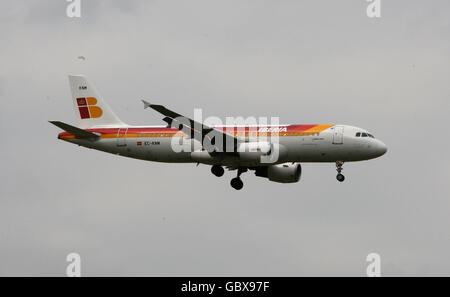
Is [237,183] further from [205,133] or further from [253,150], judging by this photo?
[205,133]

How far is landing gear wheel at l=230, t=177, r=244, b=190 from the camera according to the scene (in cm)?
7112

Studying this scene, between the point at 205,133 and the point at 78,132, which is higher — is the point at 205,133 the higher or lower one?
the lower one

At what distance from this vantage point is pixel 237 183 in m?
71.1

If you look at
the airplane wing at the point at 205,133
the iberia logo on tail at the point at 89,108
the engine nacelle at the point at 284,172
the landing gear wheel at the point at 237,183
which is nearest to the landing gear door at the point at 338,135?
the engine nacelle at the point at 284,172

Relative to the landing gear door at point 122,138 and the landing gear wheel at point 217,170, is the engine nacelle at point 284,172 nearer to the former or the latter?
the landing gear wheel at point 217,170

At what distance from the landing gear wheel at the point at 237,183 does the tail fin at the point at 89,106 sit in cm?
1010

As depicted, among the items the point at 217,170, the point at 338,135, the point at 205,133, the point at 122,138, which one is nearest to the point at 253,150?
the point at 205,133

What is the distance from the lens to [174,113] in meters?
61.2

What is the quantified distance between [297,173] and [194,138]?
950 cm

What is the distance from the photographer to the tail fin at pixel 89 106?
72.8m

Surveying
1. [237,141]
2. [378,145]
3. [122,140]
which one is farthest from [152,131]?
[378,145]

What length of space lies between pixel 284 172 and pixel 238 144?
667 cm

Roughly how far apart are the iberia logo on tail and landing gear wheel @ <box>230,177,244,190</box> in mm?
12309
